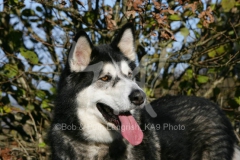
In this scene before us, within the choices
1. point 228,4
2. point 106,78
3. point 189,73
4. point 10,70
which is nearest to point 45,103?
point 10,70

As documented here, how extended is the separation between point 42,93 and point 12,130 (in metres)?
1.13

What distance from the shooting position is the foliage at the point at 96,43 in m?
5.70

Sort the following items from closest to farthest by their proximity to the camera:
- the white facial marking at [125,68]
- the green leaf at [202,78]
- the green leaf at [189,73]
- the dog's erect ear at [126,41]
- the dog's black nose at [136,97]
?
the dog's black nose at [136,97], the white facial marking at [125,68], the dog's erect ear at [126,41], the green leaf at [202,78], the green leaf at [189,73]

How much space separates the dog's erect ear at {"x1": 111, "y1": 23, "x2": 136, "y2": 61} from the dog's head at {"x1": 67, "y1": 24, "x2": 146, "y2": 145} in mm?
280

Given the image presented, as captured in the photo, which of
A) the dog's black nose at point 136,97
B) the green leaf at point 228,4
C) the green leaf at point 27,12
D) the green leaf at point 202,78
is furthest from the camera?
the green leaf at point 202,78

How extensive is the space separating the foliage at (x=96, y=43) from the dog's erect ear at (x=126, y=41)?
30.1 inches

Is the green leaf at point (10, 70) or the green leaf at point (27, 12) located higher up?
the green leaf at point (27, 12)

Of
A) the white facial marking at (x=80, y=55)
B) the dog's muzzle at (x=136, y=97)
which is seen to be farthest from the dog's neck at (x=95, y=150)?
the white facial marking at (x=80, y=55)

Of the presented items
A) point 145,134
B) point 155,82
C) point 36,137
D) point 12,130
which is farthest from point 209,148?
point 12,130

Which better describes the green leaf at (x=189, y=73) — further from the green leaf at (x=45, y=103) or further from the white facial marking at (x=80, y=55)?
the white facial marking at (x=80, y=55)

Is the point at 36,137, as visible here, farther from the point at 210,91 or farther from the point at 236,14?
the point at 236,14

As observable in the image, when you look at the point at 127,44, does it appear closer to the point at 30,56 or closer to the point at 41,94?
the point at 30,56

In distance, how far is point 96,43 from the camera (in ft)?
20.5

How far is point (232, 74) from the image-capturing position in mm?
7191
